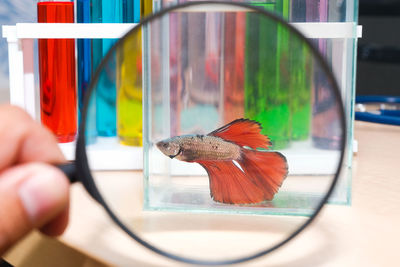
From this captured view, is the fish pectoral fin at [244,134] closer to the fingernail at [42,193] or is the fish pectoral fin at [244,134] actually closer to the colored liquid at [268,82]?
the colored liquid at [268,82]

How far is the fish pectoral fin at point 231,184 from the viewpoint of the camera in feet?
1.14

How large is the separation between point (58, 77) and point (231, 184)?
0.25 metres

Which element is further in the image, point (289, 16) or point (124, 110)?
point (124, 110)

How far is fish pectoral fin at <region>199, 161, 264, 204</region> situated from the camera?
1.14ft

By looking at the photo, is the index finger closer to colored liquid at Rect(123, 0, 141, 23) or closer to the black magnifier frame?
the black magnifier frame

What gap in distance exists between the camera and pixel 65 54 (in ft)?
1.65

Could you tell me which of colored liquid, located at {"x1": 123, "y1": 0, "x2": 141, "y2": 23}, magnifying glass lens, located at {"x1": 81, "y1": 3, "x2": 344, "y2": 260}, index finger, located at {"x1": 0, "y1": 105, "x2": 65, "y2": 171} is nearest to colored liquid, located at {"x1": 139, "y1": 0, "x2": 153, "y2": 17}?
colored liquid, located at {"x1": 123, "y1": 0, "x2": 141, "y2": 23}

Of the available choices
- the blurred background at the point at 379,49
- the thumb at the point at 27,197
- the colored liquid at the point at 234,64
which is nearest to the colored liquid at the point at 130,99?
the colored liquid at the point at 234,64

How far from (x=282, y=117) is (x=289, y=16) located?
0.09 m

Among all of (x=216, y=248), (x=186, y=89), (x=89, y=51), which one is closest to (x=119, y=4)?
(x=89, y=51)

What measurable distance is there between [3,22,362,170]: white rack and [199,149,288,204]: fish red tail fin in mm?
111

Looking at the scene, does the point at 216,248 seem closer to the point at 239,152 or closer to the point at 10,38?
the point at 239,152

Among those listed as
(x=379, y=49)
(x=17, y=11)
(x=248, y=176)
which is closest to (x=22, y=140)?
(x=248, y=176)

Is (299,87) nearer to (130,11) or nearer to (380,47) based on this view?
(130,11)
